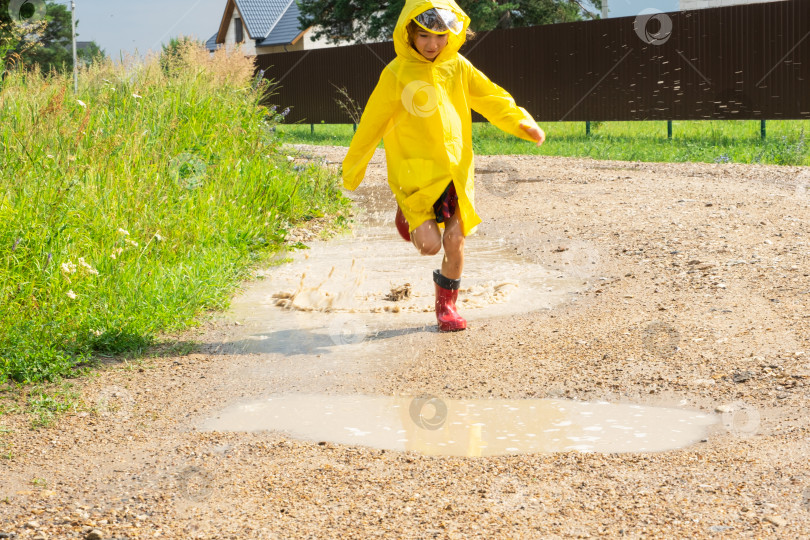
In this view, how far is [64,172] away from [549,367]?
138 inches

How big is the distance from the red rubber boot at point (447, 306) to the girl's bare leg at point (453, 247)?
0.04 m

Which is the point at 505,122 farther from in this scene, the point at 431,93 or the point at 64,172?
the point at 64,172

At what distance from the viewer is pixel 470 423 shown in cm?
326

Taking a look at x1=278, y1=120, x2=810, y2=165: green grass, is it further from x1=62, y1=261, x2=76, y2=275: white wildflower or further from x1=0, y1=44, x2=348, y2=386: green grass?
x1=62, y1=261, x2=76, y2=275: white wildflower

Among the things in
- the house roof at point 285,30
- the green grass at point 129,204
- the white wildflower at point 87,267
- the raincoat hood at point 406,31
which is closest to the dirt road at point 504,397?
the green grass at point 129,204

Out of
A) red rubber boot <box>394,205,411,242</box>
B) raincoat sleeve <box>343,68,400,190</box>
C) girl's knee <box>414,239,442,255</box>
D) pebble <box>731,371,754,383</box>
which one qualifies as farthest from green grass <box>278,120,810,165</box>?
pebble <box>731,371,754,383</box>

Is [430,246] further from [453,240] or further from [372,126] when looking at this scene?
[372,126]
